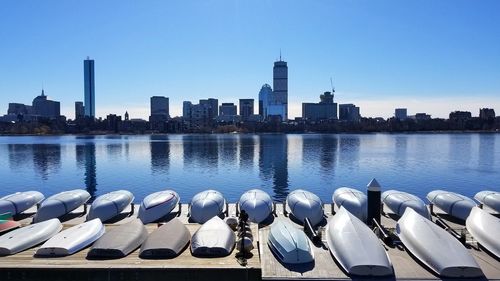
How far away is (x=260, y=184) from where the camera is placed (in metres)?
61.0

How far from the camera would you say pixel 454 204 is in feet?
83.5

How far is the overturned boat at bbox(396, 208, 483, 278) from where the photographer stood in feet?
50.1

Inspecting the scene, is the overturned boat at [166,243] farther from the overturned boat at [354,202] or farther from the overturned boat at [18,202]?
the overturned boat at [18,202]

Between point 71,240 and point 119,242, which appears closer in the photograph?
point 119,242

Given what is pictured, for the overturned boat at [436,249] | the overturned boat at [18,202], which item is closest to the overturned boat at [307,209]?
the overturned boat at [436,249]

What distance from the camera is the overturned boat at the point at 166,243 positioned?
55.5 ft

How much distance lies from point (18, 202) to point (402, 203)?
2400cm

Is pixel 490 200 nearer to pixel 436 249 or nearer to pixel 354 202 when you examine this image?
pixel 354 202

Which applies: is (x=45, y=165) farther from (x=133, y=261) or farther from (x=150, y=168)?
(x=133, y=261)

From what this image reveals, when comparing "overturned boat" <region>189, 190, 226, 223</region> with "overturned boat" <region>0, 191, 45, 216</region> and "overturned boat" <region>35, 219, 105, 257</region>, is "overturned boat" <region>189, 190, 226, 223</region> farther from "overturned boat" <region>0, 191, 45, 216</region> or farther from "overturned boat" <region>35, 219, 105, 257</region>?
"overturned boat" <region>0, 191, 45, 216</region>

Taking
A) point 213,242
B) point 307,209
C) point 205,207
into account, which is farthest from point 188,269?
point 307,209

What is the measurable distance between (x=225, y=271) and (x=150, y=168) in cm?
6915

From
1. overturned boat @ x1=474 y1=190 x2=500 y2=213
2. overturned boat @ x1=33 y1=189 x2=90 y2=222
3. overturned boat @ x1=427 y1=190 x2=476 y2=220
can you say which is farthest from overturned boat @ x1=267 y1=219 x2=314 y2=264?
overturned boat @ x1=474 y1=190 x2=500 y2=213

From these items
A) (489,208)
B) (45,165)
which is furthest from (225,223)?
(45,165)
